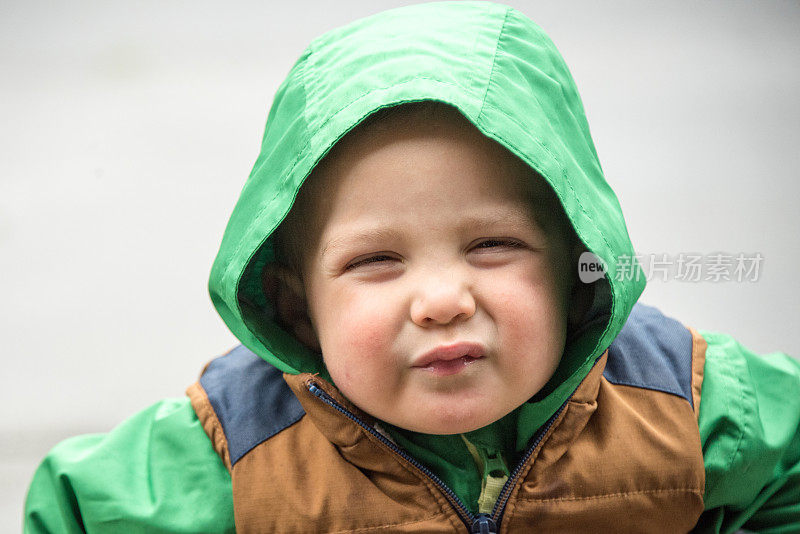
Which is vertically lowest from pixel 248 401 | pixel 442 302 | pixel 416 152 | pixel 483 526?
pixel 483 526

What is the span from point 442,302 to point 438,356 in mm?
47

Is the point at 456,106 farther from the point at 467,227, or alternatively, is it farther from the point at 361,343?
the point at 361,343

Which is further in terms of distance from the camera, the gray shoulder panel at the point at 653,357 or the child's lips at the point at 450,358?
the gray shoulder panel at the point at 653,357

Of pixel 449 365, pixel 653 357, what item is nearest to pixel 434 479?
pixel 449 365

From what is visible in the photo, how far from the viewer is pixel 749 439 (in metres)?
0.79

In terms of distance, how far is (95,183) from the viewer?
1.34m

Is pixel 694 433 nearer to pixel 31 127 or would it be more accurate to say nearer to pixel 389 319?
pixel 389 319

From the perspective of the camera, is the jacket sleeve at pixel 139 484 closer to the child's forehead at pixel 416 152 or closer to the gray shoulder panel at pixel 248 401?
the gray shoulder panel at pixel 248 401

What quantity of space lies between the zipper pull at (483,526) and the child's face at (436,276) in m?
0.11

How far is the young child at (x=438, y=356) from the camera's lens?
0.65 m

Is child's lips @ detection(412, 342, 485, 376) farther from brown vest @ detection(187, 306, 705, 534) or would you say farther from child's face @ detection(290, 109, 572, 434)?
brown vest @ detection(187, 306, 705, 534)

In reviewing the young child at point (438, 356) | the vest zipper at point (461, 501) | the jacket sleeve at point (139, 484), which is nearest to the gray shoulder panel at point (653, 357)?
the young child at point (438, 356)

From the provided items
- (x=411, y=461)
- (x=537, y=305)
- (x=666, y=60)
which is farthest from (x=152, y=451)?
(x=666, y=60)

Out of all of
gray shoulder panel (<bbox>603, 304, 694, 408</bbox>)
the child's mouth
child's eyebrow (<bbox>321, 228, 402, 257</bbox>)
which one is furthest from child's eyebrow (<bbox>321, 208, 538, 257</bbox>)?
gray shoulder panel (<bbox>603, 304, 694, 408</bbox>)
